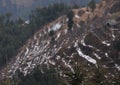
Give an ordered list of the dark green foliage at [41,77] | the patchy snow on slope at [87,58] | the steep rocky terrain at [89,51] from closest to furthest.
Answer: the steep rocky terrain at [89,51]
the patchy snow on slope at [87,58]
the dark green foliage at [41,77]

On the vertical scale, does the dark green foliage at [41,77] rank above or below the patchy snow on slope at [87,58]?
below

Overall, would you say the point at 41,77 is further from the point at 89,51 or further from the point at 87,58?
the point at 89,51

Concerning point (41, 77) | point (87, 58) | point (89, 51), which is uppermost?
point (89, 51)

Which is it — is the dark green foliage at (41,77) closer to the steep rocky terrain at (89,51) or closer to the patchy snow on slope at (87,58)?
the steep rocky terrain at (89,51)

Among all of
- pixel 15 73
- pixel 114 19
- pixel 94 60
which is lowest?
pixel 15 73

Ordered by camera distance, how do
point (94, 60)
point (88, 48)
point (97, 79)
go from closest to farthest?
point (97, 79), point (94, 60), point (88, 48)

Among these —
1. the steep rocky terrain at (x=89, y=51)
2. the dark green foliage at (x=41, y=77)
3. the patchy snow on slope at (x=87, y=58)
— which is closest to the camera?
the steep rocky terrain at (x=89, y=51)

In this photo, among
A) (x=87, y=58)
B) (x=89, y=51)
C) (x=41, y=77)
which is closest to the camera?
(x=87, y=58)

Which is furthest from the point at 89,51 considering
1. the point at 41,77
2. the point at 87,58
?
the point at 41,77

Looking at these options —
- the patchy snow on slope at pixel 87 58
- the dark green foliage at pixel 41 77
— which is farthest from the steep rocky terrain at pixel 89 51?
the dark green foliage at pixel 41 77

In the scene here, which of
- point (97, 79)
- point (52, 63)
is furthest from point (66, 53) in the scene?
point (97, 79)

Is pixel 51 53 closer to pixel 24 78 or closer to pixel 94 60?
pixel 24 78
